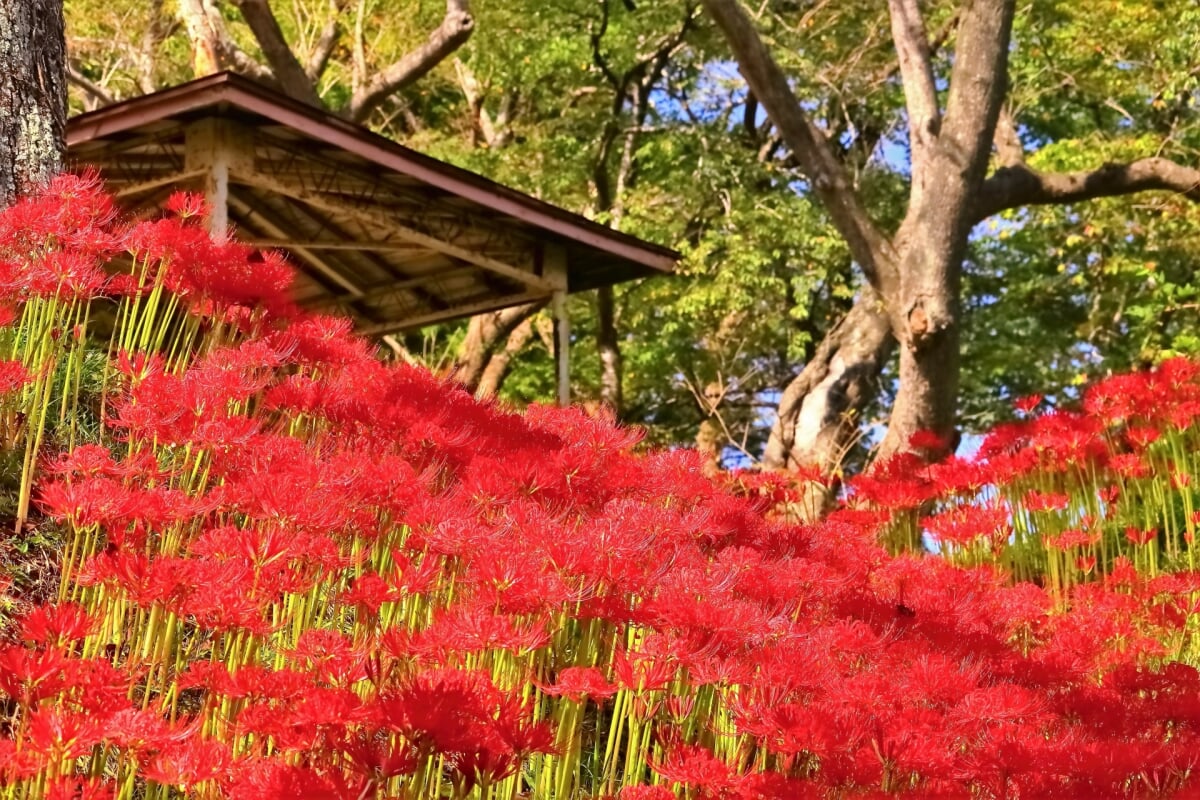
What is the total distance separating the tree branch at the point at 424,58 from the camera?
10.6 meters

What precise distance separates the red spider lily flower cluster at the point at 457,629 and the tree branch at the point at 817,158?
4877 millimetres

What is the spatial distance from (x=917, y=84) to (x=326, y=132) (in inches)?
169

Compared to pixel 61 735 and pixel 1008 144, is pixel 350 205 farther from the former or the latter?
pixel 61 735

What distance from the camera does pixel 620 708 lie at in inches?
102

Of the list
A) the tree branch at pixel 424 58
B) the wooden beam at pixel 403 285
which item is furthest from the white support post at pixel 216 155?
the wooden beam at pixel 403 285

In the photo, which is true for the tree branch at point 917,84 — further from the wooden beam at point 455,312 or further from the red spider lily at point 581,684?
the red spider lily at point 581,684

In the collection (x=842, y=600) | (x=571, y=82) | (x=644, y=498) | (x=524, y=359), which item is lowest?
(x=842, y=600)

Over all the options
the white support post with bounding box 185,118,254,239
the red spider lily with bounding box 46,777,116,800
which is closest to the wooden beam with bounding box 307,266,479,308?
the white support post with bounding box 185,118,254,239

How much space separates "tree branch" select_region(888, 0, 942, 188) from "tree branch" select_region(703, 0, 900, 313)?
1.70ft

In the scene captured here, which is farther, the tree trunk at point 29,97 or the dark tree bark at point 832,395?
the dark tree bark at point 832,395

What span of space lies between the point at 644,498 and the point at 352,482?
50.2 inches

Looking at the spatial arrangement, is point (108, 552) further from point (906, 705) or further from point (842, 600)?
point (842, 600)

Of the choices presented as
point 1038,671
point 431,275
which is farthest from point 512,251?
point 1038,671

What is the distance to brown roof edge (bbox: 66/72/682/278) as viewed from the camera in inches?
310
